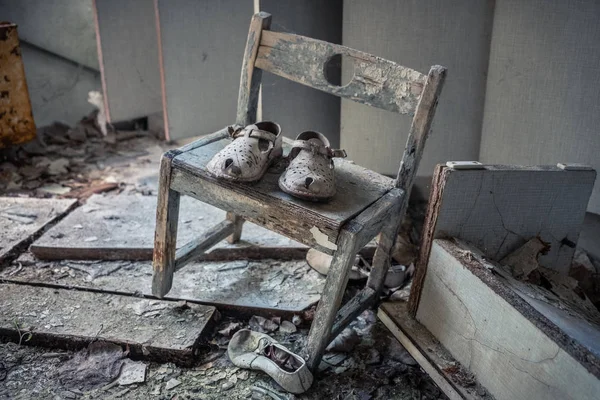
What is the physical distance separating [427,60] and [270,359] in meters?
1.61

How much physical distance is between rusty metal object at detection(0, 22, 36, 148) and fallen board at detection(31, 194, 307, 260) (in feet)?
2.55

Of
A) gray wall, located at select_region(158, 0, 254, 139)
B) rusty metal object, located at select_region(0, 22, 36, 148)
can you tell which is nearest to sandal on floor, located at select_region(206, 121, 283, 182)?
gray wall, located at select_region(158, 0, 254, 139)

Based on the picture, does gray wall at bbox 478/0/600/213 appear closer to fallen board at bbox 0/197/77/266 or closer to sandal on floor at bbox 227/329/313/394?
sandal on floor at bbox 227/329/313/394

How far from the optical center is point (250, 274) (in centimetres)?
244

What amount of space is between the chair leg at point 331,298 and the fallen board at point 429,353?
322mm

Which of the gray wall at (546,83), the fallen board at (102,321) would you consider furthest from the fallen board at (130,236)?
the gray wall at (546,83)

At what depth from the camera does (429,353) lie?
190 centimetres

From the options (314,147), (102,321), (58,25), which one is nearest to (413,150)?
(314,147)

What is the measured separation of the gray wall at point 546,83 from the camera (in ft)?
7.77

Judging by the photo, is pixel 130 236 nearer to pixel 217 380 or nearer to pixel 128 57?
pixel 217 380

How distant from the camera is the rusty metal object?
308cm

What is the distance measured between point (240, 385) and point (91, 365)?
52cm

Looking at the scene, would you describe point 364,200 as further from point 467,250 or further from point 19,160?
point 19,160

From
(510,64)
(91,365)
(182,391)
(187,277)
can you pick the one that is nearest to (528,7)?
(510,64)
